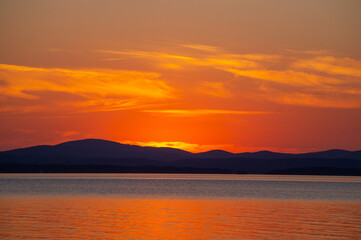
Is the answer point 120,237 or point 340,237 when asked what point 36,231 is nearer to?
point 120,237

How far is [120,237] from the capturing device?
3128 centimetres

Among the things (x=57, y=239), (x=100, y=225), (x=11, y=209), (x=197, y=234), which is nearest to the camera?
(x=57, y=239)

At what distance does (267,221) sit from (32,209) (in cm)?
2084

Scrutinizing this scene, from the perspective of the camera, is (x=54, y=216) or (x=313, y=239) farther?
(x=54, y=216)

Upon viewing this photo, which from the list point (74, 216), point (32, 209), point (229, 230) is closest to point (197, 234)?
point (229, 230)

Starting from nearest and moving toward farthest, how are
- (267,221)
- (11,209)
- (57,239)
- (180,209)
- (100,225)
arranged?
→ (57,239)
(100,225)
(267,221)
(11,209)
(180,209)

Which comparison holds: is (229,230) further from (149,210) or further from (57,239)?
(149,210)

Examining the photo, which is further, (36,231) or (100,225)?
(100,225)

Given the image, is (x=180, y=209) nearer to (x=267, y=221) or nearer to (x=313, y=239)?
(x=267, y=221)

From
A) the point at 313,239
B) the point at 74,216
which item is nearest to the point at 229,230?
the point at 313,239

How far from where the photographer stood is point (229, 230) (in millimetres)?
34969

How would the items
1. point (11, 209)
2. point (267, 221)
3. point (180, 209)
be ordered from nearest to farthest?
point (267, 221) → point (11, 209) → point (180, 209)

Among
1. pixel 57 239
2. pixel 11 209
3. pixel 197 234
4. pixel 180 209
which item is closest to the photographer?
pixel 57 239

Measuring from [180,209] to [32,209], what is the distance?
43.2ft
